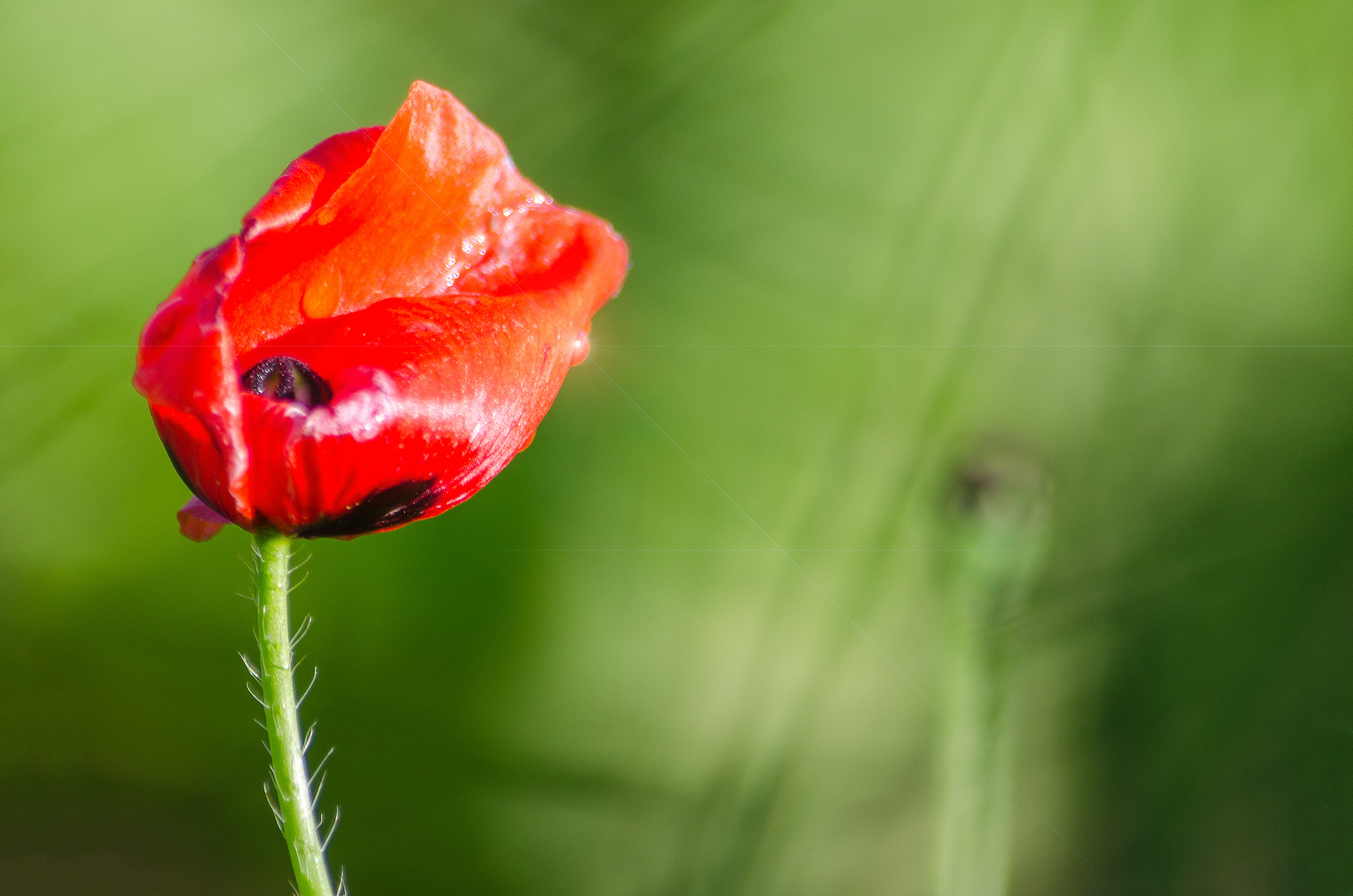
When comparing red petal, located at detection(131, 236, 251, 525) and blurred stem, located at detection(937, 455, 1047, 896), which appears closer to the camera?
red petal, located at detection(131, 236, 251, 525)

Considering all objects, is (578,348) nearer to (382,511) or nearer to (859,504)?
(382,511)

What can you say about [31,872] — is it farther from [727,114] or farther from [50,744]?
[727,114]

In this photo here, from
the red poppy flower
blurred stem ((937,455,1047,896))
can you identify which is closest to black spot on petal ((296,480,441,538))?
the red poppy flower

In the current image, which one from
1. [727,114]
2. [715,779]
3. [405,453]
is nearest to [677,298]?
[727,114]

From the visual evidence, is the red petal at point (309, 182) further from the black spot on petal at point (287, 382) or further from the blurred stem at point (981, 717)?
the blurred stem at point (981, 717)

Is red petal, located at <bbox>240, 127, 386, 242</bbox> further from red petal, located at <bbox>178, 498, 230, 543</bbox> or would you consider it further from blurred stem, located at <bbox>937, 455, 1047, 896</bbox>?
blurred stem, located at <bbox>937, 455, 1047, 896</bbox>

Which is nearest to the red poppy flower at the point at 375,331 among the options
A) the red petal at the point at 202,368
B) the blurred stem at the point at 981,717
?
the red petal at the point at 202,368

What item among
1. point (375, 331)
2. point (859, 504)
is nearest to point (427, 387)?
point (375, 331)
